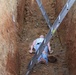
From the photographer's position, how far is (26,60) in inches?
265

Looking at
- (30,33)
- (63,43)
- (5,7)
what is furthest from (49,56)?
(5,7)

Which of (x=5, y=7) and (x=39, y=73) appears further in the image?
(x=39, y=73)

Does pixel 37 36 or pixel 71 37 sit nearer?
pixel 71 37

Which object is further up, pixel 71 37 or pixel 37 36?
pixel 37 36

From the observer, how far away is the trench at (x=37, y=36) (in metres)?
6.35

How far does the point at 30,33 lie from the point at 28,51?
93cm

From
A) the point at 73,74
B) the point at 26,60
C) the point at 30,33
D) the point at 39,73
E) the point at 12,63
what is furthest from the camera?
the point at 30,33

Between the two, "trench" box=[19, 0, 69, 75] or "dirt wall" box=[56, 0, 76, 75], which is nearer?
"dirt wall" box=[56, 0, 76, 75]

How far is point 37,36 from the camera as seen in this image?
304 inches

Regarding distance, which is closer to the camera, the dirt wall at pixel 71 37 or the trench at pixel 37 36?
the dirt wall at pixel 71 37

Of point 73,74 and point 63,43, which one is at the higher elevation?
point 63,43

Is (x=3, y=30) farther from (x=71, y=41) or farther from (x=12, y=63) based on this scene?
(x=71, y=41)

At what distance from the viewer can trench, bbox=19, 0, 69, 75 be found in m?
6.35

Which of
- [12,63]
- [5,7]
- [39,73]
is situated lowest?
[39,73]
